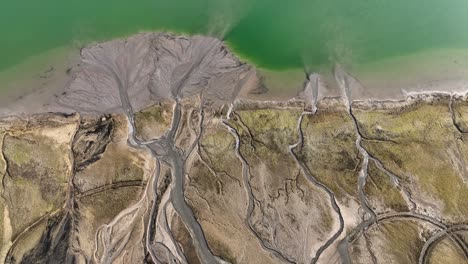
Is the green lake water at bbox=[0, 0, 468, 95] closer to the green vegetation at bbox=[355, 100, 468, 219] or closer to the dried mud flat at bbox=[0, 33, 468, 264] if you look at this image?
the dried mud flat at bbox=[0, 33, 468, 264]

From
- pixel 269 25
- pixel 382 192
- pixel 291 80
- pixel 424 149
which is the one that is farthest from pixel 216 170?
pixel 424 149

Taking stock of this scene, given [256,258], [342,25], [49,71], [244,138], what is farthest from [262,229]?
[49,71]

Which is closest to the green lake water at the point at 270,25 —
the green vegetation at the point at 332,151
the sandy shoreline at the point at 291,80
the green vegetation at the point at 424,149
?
the sandy shoreline at the point at 291,80

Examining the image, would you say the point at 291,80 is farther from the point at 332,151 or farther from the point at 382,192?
the point at 382,192

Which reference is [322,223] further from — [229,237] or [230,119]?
[230,119]

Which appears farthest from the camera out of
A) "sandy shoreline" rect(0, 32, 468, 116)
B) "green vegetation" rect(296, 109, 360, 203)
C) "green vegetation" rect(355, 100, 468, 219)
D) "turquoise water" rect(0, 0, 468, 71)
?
"turquoise water" rect(0, 0, 468, 71)

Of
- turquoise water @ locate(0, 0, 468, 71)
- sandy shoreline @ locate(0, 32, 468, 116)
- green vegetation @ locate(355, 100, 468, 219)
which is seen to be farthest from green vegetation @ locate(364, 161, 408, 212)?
turquoise water @ locate(0, 0, 468, 71)
